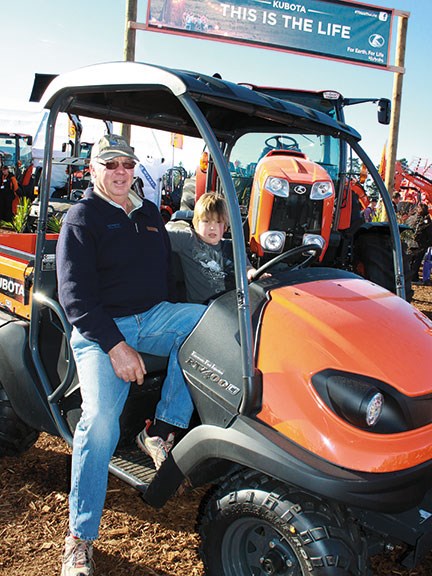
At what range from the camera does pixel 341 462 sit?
167cm

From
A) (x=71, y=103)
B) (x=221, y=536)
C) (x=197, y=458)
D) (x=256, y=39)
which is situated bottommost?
(x=221, y=536)

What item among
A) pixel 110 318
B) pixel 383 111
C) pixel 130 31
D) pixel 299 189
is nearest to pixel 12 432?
pixel 110 318

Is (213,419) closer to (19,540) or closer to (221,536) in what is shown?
(221,536)

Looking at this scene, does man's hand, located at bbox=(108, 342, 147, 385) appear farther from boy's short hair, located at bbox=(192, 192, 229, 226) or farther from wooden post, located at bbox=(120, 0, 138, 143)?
wooden post, located at bbox=(120, 0, 138, 143)

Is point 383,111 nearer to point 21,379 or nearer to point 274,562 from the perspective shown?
point 21,379

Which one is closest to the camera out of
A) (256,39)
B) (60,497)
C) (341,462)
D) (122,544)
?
(341,462)

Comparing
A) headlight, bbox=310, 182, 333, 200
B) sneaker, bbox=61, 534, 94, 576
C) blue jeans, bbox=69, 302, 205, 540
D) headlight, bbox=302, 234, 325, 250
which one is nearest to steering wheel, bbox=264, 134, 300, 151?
headlight, bbox=310, 182, 333, 200

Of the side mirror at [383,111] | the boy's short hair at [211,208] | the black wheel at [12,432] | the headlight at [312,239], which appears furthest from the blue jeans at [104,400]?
the side mirror at [383,111]

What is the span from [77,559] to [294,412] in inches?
39.6

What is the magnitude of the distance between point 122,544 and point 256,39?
262 inches

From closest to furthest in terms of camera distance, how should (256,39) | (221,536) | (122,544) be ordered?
(221,536) < (122,544) < (256,39)

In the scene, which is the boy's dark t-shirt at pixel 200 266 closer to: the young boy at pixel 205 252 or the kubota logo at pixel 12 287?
the young boy at pixel 205 252

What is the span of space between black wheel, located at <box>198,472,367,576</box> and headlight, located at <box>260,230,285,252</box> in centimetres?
320

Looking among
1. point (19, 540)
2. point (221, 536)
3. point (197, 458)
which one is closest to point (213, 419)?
point (197, 458)
